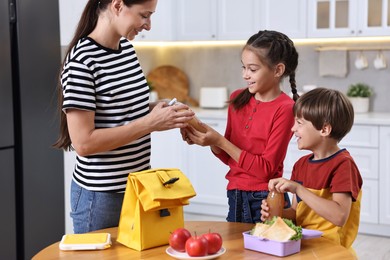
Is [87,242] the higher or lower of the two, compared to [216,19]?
lower

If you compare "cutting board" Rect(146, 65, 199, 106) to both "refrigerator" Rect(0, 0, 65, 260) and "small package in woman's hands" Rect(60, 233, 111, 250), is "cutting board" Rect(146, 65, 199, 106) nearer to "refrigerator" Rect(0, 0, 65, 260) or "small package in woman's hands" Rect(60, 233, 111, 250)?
"refrigerator" Rect(0, 0, 65, 260)

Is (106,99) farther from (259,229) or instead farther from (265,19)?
(265,19)

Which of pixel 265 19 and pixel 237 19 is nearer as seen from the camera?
pixel 265 19

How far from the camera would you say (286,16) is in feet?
17.5

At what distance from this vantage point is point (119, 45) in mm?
2447

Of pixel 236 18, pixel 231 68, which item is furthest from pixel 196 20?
pixel 231 68

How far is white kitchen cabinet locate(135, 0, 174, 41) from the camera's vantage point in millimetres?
5656

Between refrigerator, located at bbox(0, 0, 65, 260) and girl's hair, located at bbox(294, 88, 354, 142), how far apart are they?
1909 millimetres

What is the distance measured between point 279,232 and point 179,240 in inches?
11.7

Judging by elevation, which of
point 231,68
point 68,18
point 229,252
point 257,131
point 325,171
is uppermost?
point 68,18

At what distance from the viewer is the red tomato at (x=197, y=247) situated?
2020 millimetres

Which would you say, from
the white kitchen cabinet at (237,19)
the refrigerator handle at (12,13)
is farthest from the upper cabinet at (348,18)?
the refrigerator handle at (12,13)

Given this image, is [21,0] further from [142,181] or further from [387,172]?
[387,172]

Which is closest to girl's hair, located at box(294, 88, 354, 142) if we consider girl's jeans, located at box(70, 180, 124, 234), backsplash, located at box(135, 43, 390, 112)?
girl's jeans, located at box(70, 180, 124, 234)
